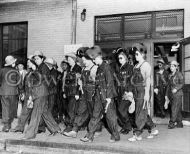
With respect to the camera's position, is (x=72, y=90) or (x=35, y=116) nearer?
(x=35, y=116)

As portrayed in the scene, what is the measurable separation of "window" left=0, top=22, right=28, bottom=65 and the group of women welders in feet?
8.97

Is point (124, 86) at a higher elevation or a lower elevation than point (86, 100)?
higher

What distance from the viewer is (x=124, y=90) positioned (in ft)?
20.1

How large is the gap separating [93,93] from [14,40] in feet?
17.1

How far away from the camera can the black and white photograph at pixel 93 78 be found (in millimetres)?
5531

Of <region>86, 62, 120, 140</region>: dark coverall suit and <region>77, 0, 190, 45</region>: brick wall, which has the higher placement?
<region>77, 0, 190, 45</region>: brick wall

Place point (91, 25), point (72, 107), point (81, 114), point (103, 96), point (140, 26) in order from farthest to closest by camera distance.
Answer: point (91, 25) → point (140, 26) → point (72, 107) → point (81, 114) → point (103, 96)

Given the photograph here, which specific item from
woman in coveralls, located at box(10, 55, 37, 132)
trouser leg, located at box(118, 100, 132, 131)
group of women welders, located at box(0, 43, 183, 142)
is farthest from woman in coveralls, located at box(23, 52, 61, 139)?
trouser leg, located at box(118, 100, 132, 131)

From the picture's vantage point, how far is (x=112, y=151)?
203 inches

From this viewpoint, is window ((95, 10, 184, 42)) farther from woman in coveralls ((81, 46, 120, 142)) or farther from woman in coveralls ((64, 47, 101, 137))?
woman in coveralls ((81, 46, 120, 142))

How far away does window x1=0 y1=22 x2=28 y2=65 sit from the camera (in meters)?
9.55

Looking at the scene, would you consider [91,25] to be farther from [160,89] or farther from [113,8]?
[160,89]

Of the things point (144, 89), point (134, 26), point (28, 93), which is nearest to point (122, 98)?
point (144, 89)

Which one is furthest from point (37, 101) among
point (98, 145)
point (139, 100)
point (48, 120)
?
point (139, 100)
